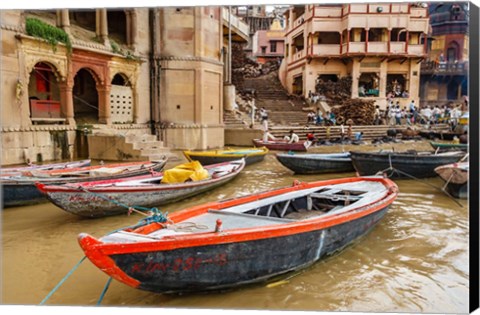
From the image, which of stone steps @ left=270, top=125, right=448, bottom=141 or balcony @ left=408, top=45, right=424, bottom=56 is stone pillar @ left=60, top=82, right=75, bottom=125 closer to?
stone steps @ left=270, top=125, right=448, bottom=141

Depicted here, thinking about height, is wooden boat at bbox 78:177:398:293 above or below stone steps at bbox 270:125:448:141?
below

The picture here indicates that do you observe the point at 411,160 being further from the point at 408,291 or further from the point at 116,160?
the point at 116,160

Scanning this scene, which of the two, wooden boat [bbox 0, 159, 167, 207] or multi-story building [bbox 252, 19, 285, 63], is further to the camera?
multi-story building [bbox 252, 19, 285, 63]

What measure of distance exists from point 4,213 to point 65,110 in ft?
22.4

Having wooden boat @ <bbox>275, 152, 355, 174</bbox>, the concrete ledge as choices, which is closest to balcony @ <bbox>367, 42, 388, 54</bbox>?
the concrete ledge

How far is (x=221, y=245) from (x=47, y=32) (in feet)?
37.1

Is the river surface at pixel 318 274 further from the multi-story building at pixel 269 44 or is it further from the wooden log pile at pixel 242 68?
the multi-story building at pixel 269 44

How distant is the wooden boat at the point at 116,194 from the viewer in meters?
6.51

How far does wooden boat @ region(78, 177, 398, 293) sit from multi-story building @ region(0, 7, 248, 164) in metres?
9.30

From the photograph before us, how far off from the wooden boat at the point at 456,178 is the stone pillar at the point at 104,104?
37.2 ft

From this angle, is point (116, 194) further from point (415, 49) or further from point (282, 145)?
point (415, 49)

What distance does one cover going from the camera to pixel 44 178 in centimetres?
816

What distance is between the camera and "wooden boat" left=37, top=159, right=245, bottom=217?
6512mm

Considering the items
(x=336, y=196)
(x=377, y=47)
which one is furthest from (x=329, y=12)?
(x=336, y=196)
